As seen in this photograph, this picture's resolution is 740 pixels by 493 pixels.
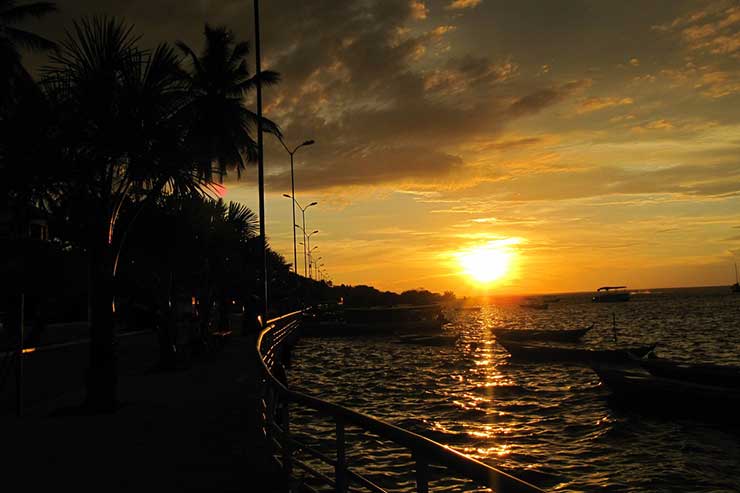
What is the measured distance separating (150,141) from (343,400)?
54.8 feet

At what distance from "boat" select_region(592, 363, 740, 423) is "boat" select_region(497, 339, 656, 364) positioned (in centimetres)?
1492

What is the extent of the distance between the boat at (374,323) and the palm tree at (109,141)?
57.5 meters

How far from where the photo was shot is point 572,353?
43.7 meters

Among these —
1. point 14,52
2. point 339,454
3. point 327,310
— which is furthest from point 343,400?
point 327,310

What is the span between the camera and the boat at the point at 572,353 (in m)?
39.5

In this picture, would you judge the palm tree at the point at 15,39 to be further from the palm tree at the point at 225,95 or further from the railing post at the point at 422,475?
the railing post at the point at 422,475

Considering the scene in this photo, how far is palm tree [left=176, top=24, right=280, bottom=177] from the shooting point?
30.5 m

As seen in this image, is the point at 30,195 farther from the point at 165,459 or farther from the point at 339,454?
the point at 339,454

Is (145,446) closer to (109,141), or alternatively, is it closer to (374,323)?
(109,141)

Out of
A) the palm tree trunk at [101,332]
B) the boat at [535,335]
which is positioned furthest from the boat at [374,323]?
the palm tree trunk at [101,332]

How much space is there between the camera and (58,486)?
24.4 feet

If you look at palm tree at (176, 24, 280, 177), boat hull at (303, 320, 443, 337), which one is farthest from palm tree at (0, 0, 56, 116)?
boat hull at (303, 320, 443, 337)

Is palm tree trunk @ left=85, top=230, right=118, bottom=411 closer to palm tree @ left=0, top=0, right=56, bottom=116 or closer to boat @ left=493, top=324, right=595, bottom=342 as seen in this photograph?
palm tree @ left=0, top=0, right=56, bottom=116

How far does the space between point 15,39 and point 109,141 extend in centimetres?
2984
